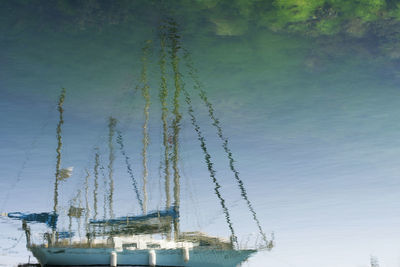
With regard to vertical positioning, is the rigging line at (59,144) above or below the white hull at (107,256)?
above

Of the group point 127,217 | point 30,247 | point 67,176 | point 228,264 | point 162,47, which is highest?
point 162,47

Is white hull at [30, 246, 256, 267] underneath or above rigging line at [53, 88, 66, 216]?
underneath

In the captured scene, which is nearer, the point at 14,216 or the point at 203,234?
the point at 14,216

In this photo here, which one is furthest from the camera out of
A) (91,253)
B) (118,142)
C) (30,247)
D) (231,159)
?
(118,142)

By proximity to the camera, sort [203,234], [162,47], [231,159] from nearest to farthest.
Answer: [203,234] < [231,159] < [162,47]

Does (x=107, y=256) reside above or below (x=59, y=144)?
below

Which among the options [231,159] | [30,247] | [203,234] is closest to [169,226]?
[203,234]

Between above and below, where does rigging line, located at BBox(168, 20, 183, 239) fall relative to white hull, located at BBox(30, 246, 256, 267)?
above

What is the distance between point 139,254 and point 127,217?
20.1 feet

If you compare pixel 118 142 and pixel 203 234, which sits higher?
pixel 118 142

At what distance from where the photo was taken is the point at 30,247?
157 ft

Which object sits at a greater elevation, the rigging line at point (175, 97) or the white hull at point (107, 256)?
the rigging line at point (175, 97)

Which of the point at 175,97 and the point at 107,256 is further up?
the point at 175,97

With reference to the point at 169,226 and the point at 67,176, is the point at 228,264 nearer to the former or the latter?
the point at 169,226
